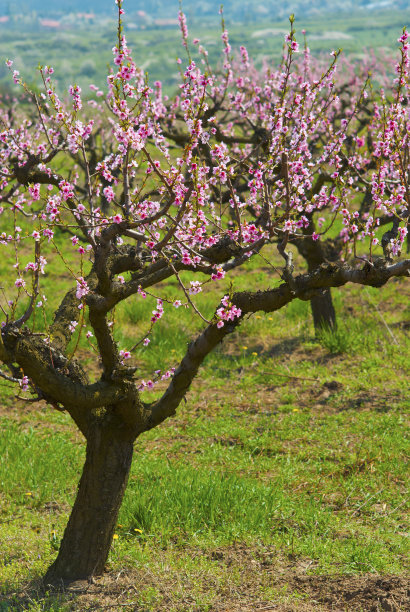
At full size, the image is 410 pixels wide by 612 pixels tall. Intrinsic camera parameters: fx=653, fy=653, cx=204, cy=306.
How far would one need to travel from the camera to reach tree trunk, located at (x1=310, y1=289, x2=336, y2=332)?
9945 millimetres

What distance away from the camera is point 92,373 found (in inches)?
378

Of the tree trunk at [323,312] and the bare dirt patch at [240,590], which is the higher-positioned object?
the tree trunk at [323,312]

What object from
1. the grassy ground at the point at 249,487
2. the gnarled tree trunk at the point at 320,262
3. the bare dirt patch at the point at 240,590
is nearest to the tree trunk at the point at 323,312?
the gnarled tree trunk at the point at 320,262

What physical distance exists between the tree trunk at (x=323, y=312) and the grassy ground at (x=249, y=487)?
22cm

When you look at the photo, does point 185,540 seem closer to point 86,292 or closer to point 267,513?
point 267,513

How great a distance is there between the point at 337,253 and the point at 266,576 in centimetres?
569

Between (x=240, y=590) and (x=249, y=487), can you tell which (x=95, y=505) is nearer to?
(x=240, y=590)

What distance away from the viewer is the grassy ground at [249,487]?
4754mm

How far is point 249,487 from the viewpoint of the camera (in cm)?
602

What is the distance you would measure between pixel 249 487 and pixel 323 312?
14.8ft

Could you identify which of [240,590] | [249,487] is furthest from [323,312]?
[240,590]

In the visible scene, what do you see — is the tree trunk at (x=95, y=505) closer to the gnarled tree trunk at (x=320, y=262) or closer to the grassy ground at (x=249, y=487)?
the grassy ground at (x=249, y=487)

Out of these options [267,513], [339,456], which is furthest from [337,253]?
[267,513]

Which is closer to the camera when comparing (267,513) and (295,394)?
(267,513)
